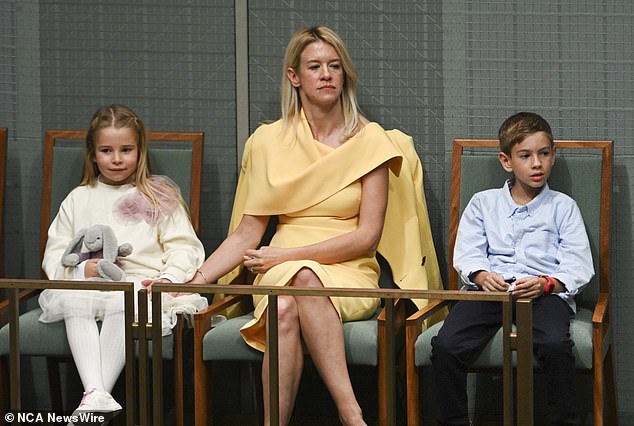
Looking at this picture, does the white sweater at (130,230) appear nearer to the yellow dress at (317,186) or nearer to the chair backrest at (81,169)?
the chair backrest at (81,169)

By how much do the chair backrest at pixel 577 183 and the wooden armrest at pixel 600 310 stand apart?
0.17 feet

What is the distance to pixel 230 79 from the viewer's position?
458cm

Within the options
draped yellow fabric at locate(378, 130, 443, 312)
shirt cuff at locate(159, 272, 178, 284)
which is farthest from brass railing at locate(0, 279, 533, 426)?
draped yellow fabric at locate(378, 130, 443, 312)

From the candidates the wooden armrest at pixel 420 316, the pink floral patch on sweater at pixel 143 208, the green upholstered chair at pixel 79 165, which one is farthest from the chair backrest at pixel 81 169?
the wooden armrest at pixel 420 316

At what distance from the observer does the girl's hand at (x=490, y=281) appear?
378 cm

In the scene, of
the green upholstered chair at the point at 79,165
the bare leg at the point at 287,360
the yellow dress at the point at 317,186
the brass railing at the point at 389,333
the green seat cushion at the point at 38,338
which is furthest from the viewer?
the green upholstered chair at the point at 79,165

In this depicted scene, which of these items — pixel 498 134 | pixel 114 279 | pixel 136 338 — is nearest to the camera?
pixel 136 338

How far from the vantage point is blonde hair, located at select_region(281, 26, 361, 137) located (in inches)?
164

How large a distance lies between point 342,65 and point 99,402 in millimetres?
1385

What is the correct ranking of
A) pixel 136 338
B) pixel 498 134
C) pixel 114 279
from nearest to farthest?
pixel 136 338 < pixel 114 279 < pixel 498 134

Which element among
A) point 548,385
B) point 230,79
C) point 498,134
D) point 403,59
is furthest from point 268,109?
point 548,385

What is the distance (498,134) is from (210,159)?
3.53ft

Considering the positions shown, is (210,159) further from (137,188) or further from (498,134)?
(498,134)

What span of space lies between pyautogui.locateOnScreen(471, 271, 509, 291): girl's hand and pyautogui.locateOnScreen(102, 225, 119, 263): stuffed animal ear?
3.96 feet
